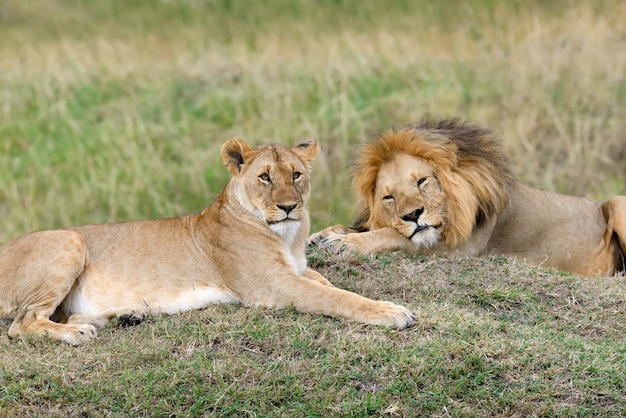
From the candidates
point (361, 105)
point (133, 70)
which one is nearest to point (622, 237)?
point (361, 105)

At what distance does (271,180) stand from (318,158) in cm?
530

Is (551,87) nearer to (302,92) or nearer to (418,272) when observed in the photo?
(302,92)

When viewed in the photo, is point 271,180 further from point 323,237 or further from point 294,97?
point 294,97

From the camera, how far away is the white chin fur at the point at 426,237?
5.83m

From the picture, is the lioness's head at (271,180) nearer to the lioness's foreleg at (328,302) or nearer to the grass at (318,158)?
the lioness's foreleg at (328,302)

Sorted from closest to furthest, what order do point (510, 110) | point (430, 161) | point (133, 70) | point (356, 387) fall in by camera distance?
point (356, 387) < point (430, 161) < point (510, 110) < point (133, 70)

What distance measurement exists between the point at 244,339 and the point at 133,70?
853 cm

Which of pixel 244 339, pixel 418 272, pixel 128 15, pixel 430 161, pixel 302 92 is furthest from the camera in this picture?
pixel 128 15

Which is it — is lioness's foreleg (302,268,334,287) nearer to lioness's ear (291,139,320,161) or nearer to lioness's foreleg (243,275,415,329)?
lioness's foreleg (243,275,415,329)

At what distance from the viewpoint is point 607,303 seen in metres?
5.25

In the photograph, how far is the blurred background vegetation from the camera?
998 centimetres

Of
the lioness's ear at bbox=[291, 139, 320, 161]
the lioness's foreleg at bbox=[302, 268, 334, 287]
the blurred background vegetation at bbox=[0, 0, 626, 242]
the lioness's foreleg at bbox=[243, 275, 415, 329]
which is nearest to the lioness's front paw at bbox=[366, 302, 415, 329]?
the lioness's foreleg at bbox=[243, 275, 415, 329]

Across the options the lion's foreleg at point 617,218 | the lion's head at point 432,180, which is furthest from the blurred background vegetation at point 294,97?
the lion's foreleg at point 617,218

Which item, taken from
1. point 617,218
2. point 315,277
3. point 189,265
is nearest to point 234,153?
point 189,265
